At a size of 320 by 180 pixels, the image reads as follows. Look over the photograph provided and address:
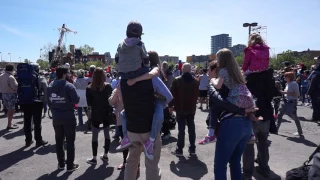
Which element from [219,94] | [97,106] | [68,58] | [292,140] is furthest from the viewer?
[68,58]

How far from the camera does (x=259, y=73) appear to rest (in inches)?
Answer: 172

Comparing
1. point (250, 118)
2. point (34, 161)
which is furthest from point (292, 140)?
point (34, 161)

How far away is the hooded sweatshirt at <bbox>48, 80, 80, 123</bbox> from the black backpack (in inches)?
71.1

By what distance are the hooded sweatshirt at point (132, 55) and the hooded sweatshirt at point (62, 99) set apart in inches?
93.5

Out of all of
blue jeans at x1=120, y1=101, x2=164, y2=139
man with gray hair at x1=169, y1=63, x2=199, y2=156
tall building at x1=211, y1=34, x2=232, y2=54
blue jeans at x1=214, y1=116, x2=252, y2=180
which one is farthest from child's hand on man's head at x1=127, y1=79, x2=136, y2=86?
tall building at x1=211, y1=34, x2=232, y2=54

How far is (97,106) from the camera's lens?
17.5 feet

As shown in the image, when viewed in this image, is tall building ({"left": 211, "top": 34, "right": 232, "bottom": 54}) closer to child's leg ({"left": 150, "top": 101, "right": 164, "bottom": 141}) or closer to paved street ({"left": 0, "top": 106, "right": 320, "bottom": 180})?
paved street ({"left": 0, "top": 106, "right": 320, "bottom": 180})

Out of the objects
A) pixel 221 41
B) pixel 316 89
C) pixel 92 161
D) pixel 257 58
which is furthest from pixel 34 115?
pixel 221 41

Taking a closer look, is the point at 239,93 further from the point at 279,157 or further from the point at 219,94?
the point at 279,157

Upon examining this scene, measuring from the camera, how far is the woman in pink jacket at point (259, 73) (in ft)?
14.1

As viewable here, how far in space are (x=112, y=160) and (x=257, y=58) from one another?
141 inches

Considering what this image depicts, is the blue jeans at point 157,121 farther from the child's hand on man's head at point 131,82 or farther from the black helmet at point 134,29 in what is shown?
the black helmet at point 134,29

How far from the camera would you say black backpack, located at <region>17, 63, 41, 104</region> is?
6438 millimetres

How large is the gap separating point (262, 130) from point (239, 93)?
1646 mm
